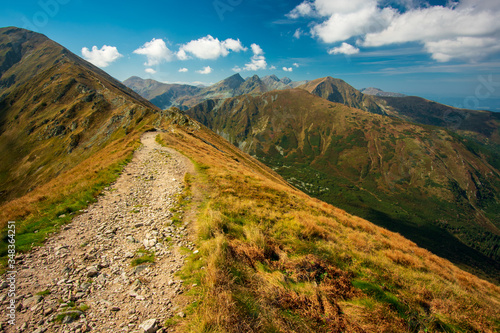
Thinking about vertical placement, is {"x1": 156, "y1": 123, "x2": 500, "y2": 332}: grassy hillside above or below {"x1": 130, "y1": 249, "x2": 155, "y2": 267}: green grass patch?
above

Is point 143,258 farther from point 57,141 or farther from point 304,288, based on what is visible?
point 57,141

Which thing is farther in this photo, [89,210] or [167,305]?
[89,210]

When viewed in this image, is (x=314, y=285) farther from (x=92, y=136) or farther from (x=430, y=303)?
(x=92, y=136)

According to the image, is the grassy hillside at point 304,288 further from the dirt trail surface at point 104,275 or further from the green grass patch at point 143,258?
the green grass patch at point 143,258

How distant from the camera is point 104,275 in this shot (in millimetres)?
7035

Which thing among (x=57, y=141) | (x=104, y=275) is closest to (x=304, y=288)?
(x=104, y=275)

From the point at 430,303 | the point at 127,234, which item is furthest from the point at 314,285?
the point at 127,234

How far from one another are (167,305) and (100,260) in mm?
4103

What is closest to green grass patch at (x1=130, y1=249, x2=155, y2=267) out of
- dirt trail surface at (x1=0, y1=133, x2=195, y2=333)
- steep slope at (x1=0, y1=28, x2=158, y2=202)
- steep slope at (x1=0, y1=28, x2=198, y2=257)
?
dirt trail surface at (x1=0, y1=133, x2=195, y2=333)

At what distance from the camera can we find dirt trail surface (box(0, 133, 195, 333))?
525 centimetres

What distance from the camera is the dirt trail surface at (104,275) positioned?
17.2 feet

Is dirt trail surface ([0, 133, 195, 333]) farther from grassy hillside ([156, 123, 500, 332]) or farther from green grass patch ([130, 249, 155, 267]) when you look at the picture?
grassy hillside ([156, 123, 500, 332])

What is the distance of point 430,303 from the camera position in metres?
7.58

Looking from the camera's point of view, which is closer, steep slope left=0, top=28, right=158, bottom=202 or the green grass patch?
the green grass patch
